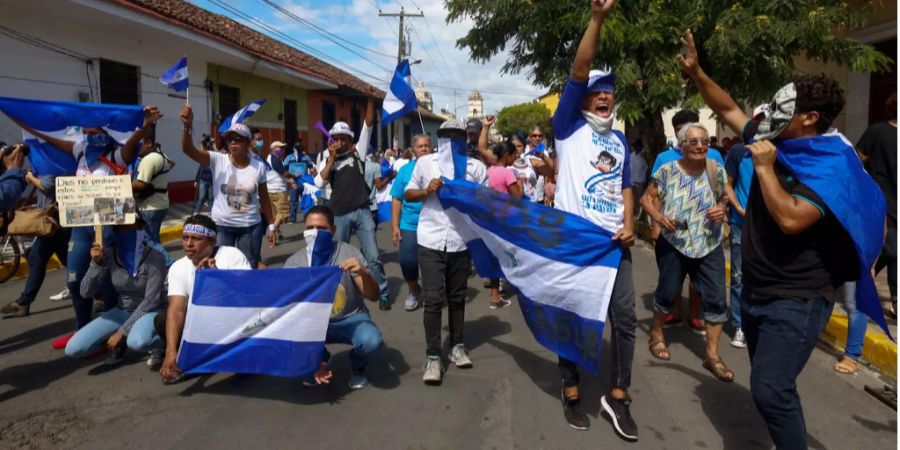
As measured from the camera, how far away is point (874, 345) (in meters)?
4.52

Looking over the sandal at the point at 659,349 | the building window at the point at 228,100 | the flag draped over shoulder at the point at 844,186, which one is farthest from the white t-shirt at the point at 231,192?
the building window at the point at 228,100

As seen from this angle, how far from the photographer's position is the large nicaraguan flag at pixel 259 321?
3604 millimetres

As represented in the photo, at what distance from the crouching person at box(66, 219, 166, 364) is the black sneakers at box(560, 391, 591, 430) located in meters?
2.70

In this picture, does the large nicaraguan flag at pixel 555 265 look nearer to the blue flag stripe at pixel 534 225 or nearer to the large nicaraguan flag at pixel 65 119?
the blue flag stripe at pixel 534 225

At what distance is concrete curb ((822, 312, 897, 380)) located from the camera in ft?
14.3

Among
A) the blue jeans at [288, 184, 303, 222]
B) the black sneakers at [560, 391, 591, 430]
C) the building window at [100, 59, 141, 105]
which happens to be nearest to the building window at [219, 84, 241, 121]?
the building window at [100, 59, 141, 105]

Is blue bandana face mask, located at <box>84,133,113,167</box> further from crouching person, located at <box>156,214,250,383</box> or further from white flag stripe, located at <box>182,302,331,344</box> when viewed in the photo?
white flag stripe, located at <box>182,302,331,344</box>

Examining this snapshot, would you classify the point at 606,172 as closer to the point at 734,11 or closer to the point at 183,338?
the point at 183,338

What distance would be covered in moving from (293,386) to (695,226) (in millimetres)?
2991

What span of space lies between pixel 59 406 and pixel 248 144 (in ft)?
8.11

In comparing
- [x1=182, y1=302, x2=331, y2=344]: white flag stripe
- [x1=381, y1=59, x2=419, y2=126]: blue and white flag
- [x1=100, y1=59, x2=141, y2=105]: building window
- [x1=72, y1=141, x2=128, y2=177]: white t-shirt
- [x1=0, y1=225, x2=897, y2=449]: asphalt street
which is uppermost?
[x1=100, y1=59, x2=141, y2=105]: building window

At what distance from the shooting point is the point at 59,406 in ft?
12.1

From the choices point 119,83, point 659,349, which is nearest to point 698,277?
point 659,349

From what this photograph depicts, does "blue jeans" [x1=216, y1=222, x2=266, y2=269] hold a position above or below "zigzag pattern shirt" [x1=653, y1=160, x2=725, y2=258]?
below
